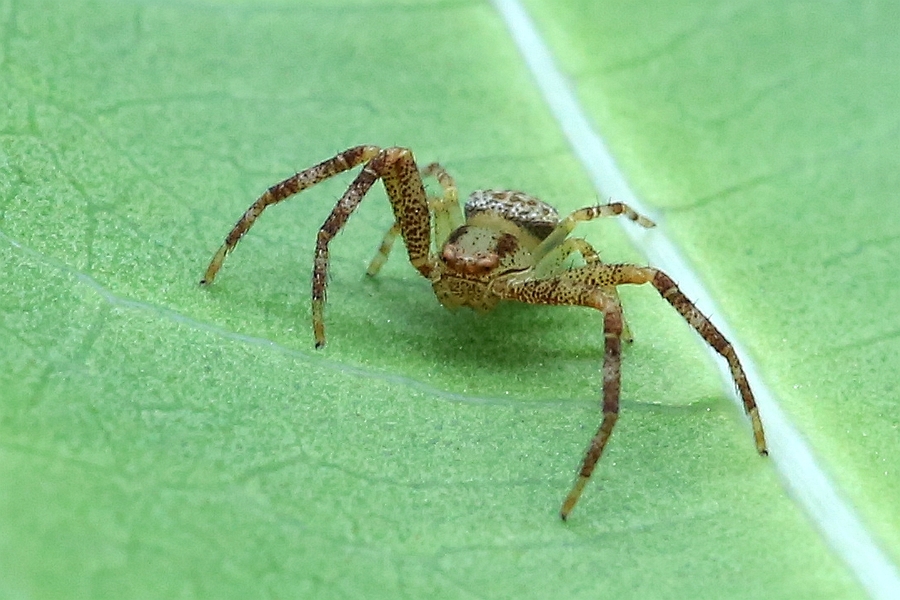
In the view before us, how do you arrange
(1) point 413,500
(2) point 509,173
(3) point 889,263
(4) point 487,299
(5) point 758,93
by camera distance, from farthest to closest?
1. (5) point 758,93
2. (2) point 509,173
3. (3) point 889,263
4. (4) point 487,299
5. (1) point 413,500

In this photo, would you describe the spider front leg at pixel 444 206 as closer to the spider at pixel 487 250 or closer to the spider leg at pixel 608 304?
the spider at pixel 487 250

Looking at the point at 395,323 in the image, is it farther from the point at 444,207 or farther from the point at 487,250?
the point at 444,207

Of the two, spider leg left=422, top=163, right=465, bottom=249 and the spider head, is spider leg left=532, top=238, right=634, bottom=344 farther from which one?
spider leg left=422, top=163, right=465, bottom=249

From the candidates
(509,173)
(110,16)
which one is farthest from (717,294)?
(110,16)

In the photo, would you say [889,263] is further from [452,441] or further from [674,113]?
[452,441]

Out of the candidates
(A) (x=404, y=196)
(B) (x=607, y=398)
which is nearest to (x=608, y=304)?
(B) (x=607, y=398)

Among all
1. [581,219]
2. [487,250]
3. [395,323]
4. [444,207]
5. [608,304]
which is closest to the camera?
[608,304]
